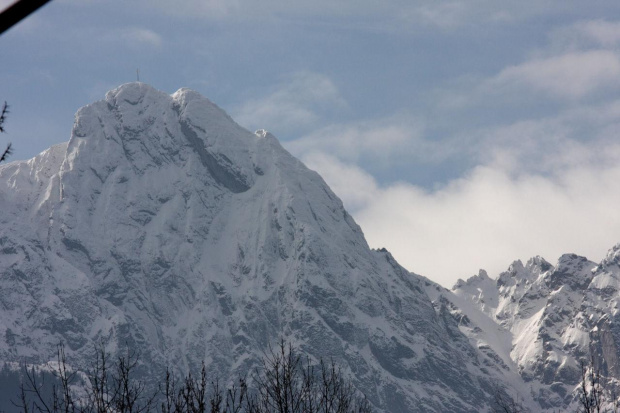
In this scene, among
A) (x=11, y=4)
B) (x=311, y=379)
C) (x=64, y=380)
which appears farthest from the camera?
(x=311, y=379)

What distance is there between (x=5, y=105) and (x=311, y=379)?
65.4 ft

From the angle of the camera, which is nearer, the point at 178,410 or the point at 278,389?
the point at 178,410

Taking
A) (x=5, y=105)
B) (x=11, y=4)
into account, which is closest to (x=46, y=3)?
(x=11, y=4)

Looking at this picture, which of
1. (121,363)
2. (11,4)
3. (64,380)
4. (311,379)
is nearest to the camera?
(11,4)

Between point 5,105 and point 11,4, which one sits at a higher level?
point 5,105

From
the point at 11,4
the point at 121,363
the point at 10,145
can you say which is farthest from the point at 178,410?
the point at 11,4

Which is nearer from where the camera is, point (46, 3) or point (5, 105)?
point (46, 3)

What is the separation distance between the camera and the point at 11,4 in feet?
20.7

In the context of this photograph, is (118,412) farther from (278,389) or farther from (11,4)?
(11,4)

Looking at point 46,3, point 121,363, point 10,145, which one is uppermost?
point 121,363

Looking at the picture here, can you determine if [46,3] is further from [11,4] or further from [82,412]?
[82,412]

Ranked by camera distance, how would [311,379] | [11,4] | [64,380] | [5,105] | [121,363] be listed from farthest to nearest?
1. [121,363]
2. [311,379]
3. [64,380]
4. [5,105]
5. [11,4]

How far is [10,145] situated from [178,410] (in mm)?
17412

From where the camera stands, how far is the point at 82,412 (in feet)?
92.1
